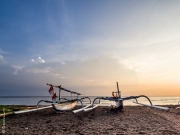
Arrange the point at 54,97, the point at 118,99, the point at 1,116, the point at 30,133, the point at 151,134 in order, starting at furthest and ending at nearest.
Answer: the point at 118,99 < the point at 54,97 < the point at 1,116 < the point at 30,133 < the point at 151,134

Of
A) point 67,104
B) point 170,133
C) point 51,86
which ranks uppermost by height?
point 51,86

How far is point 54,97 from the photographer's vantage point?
14.3 m

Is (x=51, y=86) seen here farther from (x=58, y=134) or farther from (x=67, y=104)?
(x=58, y=134)

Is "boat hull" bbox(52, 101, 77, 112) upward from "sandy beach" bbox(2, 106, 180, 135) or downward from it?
upward

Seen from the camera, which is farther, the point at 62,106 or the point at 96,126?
the point at 62,106

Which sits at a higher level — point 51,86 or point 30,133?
point 51,86

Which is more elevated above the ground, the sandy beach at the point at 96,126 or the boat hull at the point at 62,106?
the boat hull at the point at 62,106

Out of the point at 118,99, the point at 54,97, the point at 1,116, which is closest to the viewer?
the point at 1,116

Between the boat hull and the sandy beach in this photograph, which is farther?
the boat hull

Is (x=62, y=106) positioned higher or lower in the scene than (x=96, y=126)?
higher

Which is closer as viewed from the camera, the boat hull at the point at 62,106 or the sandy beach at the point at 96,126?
the sandy beach at the point at 96,126

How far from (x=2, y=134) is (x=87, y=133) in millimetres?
3619

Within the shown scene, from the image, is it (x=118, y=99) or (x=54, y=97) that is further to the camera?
(x=118, y=99)

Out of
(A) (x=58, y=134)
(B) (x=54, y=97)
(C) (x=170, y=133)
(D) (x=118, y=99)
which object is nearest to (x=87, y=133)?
(A) (x=58, y=134)
